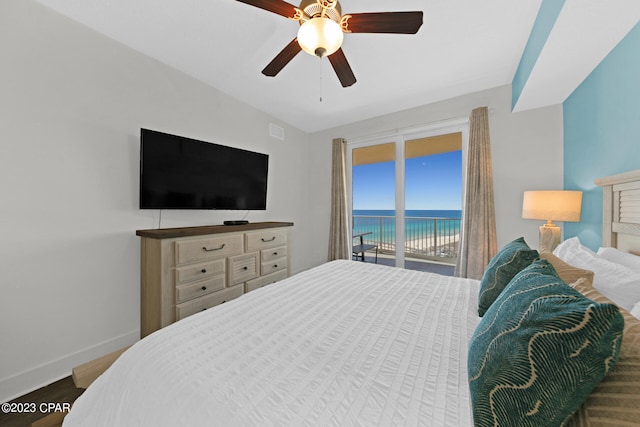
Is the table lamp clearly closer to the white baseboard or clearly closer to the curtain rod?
the curtain rod

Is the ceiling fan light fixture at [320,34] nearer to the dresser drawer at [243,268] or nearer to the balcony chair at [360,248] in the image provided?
the dresser drawer at [243,268]

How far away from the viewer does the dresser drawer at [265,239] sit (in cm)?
269

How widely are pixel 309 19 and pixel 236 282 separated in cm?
227

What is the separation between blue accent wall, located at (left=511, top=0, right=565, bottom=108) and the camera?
1.54 metres

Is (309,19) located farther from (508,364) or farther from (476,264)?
(476,264)

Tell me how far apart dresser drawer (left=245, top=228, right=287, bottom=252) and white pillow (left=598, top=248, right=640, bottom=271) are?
2657 mm

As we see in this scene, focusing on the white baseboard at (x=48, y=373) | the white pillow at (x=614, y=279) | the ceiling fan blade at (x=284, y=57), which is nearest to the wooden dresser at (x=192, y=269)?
the white baseboard at (x=48, y=373)

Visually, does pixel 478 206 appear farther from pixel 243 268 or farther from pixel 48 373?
pixel 48 373

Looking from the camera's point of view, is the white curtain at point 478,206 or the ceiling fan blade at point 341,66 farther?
the white curtain at point 478,206

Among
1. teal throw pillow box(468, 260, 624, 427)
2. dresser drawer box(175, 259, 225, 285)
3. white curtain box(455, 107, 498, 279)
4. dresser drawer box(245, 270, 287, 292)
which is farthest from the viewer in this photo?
white curtain box(455, 107, 498, 279)

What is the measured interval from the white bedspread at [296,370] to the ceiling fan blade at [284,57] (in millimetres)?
1648

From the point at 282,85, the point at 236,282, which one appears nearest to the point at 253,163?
the point at 282,85

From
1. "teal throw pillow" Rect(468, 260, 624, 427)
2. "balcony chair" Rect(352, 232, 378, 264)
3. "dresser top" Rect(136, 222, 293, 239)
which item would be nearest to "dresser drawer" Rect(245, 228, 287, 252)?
"dresser top" Rect(136, 222, 293, 239)

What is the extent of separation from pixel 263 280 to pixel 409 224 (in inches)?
87.8
